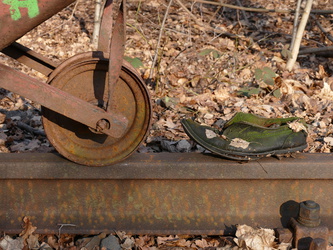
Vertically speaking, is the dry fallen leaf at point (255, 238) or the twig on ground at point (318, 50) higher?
the twig on ground at point (318, 50)

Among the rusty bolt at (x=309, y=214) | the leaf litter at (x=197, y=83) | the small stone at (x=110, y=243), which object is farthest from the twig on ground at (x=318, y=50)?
the small stone at (x=110, y=243)

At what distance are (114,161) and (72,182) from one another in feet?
1.19

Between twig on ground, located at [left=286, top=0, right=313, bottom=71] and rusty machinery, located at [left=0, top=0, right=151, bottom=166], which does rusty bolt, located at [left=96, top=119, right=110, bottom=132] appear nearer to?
rusty machinery, located at [left=0, top=0, right=151, bottom=166]

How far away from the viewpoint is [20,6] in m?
2.91

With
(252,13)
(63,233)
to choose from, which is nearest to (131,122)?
(63,233)

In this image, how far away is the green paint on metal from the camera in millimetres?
2900

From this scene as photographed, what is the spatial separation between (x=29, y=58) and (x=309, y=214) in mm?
2390

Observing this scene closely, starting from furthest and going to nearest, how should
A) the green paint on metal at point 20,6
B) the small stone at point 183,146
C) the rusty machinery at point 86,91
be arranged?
the small stone at point 183,146
the rusty machinery at point 86,91
the green paint on metal at point 20,6

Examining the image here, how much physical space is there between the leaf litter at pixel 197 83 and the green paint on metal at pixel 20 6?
5.05ft

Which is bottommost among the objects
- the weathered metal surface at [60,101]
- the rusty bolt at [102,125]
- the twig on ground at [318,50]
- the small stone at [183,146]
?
the small stone at [183,146]

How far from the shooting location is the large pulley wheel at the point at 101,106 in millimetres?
3330

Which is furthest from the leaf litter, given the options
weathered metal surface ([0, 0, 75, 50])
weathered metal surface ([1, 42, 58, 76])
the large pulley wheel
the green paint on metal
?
the green paint on metal

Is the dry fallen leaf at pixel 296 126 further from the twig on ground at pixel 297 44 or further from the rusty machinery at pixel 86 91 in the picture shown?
the twig on ground at pixel 297 44

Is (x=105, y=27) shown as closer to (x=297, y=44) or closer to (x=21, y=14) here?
(x=21, y=14)
